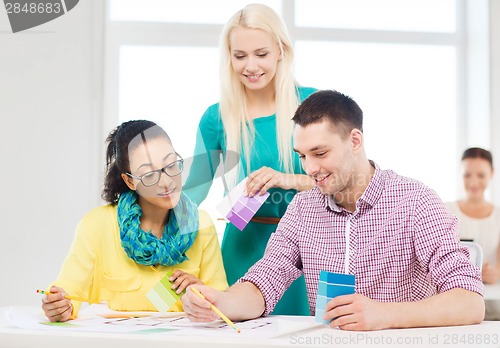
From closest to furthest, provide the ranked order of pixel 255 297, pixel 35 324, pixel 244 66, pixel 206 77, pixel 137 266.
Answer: pixel 35 324 → pixel 255 297 → pixel 137 266 → pixel 244 66 → pixel 206 77

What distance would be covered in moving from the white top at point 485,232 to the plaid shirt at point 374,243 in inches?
73.9

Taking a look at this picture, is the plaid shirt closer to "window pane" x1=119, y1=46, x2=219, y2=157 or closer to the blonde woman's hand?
the blonde woman's hand

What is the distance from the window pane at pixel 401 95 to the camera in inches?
→ 137

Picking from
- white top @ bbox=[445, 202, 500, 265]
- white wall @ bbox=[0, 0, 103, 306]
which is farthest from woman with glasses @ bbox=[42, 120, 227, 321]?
white top @ bbox=[445, 202, 500, 265]

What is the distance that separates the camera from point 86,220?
147 cm

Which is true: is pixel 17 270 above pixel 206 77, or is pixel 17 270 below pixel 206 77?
below

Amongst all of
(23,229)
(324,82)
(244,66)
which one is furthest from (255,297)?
(324,82)

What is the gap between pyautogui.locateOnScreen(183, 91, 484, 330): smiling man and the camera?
1.25 m

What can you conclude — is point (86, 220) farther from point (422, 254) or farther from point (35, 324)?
point (422, 254)

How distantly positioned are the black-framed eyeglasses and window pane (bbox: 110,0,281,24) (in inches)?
83.7

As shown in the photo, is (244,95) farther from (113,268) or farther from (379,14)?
(379,14)

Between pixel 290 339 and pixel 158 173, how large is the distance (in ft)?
1.95

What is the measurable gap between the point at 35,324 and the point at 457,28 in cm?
310

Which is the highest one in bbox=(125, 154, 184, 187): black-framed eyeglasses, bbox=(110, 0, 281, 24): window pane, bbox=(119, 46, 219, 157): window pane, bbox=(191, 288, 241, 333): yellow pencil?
bbox=(110, 0, 281, 24): window pane
